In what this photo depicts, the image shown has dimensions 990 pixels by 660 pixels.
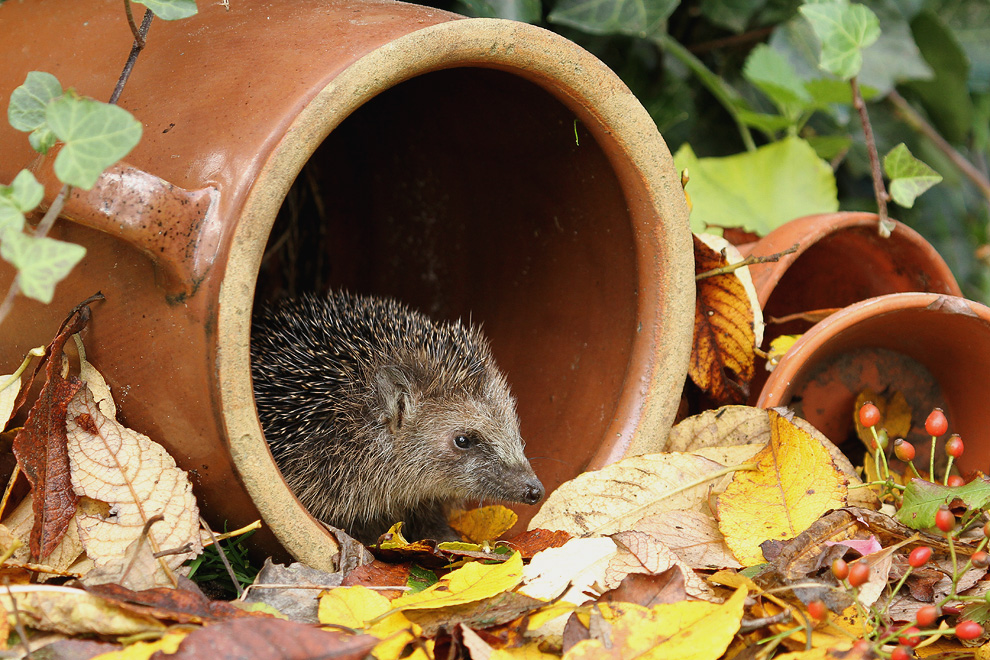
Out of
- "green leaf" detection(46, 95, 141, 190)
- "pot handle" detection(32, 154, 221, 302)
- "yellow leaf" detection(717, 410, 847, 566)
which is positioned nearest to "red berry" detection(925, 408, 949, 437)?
"yellow leaf" detection(717, 410, 847, 566)

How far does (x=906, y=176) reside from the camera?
2633 millimetres

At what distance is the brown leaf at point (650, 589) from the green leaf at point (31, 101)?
1.36 meters

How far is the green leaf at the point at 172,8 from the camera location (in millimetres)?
1654

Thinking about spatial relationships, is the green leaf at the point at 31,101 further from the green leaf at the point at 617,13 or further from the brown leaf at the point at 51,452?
the green leaf at the point at 617,13

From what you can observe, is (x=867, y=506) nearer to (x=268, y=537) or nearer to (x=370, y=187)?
(x=268, y=537)

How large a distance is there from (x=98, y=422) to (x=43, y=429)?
0.10m

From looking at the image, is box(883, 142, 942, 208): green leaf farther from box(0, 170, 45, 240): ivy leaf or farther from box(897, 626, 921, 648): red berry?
box(0, 170, 45, 240): ivy leaf

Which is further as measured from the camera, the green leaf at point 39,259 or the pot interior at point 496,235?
the pot interior at point 496,235

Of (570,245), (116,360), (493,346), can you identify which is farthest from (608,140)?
(116,360)

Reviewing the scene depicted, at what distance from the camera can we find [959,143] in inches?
157

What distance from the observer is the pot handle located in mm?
1557

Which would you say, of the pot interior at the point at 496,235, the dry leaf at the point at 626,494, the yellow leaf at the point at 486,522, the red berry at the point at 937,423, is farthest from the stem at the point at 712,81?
the yellow leaf at the point at 486,522

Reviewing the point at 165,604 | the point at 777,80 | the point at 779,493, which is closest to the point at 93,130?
the point at 165,604

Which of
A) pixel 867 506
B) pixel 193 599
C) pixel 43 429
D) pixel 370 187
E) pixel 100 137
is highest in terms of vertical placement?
pixel 100 137
